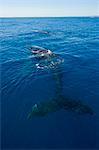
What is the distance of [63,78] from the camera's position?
21734mm

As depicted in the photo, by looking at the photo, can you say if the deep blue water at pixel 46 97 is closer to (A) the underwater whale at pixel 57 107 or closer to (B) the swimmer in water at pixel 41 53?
(A) the underwater whale at pixel 57 107

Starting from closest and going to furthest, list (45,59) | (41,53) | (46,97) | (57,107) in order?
(57,107) < (46,97) < (45,59) < (41,53)

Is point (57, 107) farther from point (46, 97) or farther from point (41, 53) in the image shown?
point (41, 53)

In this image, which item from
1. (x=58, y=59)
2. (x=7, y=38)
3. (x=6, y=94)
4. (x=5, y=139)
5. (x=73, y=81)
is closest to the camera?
(x=5, y=139)

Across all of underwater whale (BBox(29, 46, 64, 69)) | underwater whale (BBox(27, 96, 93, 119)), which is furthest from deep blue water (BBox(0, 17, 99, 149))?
→ underwater whale (BBox(29, 46, 64, 69))

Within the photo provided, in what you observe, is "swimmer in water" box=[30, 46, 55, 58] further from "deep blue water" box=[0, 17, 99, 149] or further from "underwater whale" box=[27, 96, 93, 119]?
"underwater whale" box=[27, 96, 93, 119]

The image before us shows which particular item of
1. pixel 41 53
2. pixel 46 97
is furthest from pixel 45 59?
pixel 46 97

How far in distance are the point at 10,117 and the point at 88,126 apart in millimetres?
5433

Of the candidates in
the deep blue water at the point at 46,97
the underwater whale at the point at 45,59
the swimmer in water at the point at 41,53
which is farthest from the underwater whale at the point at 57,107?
the swimmer in water at the point at 41,53

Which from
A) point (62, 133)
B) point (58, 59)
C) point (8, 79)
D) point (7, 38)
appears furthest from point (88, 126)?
point (7, 38)

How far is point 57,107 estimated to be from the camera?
1545 centimetres

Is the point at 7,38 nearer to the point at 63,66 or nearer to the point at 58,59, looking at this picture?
the point at 58,59

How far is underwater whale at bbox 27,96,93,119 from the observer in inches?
594

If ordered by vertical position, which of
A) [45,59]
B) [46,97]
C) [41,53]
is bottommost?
[46,97]
